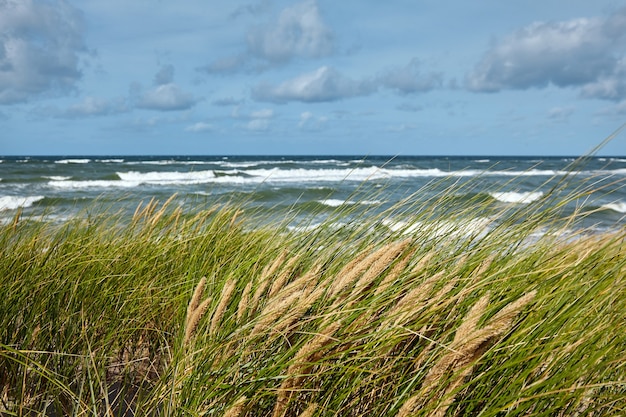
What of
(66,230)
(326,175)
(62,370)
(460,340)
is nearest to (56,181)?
(326,175)

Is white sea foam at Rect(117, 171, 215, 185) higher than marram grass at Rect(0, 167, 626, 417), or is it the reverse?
marram grass at Rect(0, 167, 626, 417)

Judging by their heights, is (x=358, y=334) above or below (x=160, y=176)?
above

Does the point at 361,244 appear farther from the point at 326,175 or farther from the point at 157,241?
the point at 326,175

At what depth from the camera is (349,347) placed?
5.81 feet

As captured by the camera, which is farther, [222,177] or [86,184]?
[222,177]

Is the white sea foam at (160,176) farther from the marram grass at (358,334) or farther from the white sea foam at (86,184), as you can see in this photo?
the marram grass at (358,334)

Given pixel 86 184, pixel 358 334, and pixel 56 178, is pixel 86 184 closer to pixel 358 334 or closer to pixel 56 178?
pixel 56 178

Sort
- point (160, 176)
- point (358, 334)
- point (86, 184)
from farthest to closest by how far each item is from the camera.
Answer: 1. point (160, 176)
2. point (86, 184)
3. point (358, 334)

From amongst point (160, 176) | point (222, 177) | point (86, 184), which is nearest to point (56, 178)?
point (86, 184)

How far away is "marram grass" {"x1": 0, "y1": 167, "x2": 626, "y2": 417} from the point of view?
1.62m

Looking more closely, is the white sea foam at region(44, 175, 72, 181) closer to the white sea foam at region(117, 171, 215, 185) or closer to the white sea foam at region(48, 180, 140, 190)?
the white sea foam at region(48, 180, 140, 190)

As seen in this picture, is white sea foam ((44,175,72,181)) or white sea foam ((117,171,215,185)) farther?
white sea foam ((117,171,215,185))

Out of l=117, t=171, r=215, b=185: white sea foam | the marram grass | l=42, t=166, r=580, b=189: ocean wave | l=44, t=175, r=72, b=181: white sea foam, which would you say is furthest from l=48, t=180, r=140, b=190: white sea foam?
the marram grass

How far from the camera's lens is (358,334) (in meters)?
1.92
